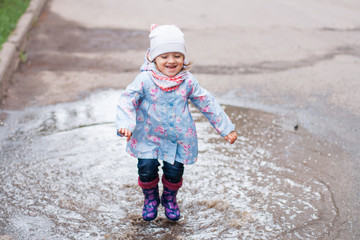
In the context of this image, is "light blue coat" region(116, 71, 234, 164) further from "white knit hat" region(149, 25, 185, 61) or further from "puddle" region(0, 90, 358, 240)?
"puddle" region(0, 90, 358, 240)

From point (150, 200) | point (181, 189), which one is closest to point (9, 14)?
point (181, 189)

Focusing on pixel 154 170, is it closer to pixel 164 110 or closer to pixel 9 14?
pixel 164 110

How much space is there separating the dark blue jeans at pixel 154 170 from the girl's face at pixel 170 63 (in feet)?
1.88

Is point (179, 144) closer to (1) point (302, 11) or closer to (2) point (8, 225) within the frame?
(2) point (8, 225)

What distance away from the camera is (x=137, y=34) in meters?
7.16

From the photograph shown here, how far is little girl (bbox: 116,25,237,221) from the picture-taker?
290cm

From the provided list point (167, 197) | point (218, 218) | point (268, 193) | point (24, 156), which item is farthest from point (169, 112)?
point (24, 156)

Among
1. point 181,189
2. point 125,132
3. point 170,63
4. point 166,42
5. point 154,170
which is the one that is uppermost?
point 166,42

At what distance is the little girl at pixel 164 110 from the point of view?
114 inches

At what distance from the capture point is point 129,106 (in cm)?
Result: 289

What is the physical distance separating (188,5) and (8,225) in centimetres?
637

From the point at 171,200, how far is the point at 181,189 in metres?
0.37

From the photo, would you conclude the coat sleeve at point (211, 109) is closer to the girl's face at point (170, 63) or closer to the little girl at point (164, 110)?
the little girl at point (164, 110)

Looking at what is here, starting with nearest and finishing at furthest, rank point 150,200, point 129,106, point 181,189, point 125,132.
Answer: point 125,132 → point 129,106 → point 150,200 → point 181,189
